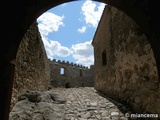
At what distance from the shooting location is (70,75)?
2525cm

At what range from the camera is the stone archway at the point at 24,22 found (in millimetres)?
1809

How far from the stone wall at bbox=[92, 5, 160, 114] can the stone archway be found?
5.42 feet

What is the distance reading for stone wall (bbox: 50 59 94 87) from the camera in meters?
23.5

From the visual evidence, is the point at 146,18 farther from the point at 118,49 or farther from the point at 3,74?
the point at 118,49

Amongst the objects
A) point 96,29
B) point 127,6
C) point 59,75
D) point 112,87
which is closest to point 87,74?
point 59,75

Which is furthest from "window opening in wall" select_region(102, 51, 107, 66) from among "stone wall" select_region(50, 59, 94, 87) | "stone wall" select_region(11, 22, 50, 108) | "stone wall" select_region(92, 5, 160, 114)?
"stone wall" select_region(50, 59, 94, 87)

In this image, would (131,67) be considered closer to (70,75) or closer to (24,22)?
(24,22)

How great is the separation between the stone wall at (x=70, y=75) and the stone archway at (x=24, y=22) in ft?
67.6

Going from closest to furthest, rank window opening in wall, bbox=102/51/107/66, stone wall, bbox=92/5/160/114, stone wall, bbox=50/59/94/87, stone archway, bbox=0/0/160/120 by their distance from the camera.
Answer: stone archway, bbox=0/0/160/120 < stone wall, bbox=92/5/160/114 < window opening in wall, bbox=102/51/107/66 < stone wall, bbox=50/59/94/87

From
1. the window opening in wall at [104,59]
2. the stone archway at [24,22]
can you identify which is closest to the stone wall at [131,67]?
the window opening in wall at [104,59]

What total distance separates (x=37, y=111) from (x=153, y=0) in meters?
3.56

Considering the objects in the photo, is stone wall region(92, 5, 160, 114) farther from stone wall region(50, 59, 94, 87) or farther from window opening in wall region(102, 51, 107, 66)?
stone wall region(50, 59, 94, 87)

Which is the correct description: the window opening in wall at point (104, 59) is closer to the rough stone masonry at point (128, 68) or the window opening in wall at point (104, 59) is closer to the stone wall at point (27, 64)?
the rough stone masonry at point (128, 68)

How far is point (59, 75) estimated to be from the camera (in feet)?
78.8
